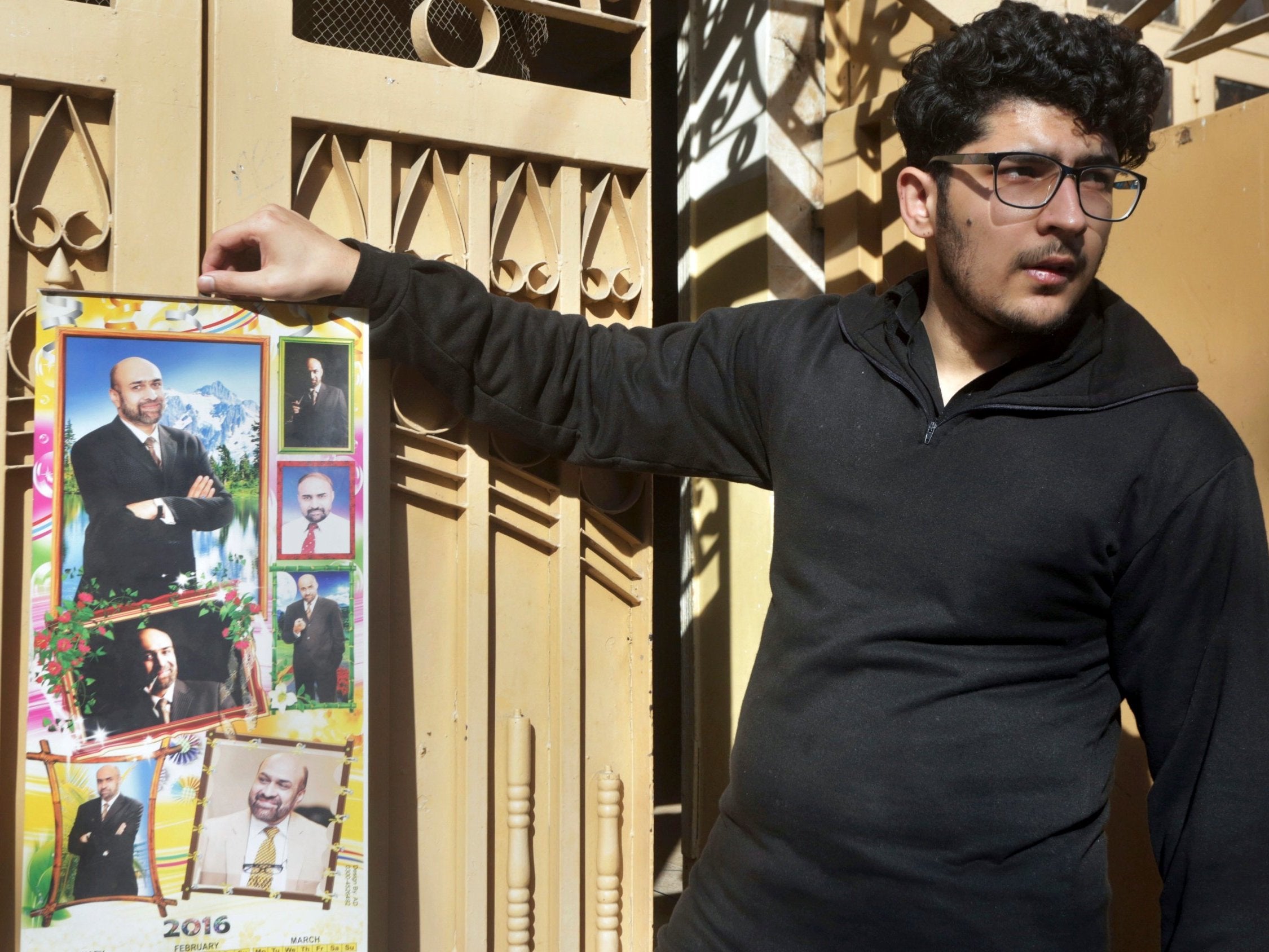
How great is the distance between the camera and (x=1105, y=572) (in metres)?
1.68

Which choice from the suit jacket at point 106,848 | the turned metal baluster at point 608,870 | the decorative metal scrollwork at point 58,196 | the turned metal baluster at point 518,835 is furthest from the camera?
the turned metal baluster at point 608,870

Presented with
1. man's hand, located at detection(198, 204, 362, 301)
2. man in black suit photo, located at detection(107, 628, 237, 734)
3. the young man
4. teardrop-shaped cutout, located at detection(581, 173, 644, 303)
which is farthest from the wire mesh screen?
man in black suit photo, located at detection(107, 628, 237, 734)

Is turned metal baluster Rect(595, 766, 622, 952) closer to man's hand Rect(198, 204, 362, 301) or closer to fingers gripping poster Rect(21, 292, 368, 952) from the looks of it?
fingers gripping poster Rect(21, 292, 368, 952)

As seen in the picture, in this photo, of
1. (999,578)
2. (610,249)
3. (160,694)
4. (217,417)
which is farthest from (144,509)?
(999,578)

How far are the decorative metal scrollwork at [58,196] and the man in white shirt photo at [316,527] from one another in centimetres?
52

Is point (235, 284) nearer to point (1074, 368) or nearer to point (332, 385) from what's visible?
point (332, 385)

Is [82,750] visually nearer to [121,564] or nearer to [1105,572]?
[121,564]

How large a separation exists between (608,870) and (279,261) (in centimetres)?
137

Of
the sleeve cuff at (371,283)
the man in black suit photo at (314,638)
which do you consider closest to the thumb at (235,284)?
the sleeve cuff at (371,283)

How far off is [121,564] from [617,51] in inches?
94.2

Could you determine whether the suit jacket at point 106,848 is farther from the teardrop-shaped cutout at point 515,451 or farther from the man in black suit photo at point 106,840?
the teardrop-shaped cutout at point 515,451

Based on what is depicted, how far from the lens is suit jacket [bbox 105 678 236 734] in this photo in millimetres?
1775

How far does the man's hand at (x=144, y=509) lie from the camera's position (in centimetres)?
179

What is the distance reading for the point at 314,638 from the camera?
1.90m
